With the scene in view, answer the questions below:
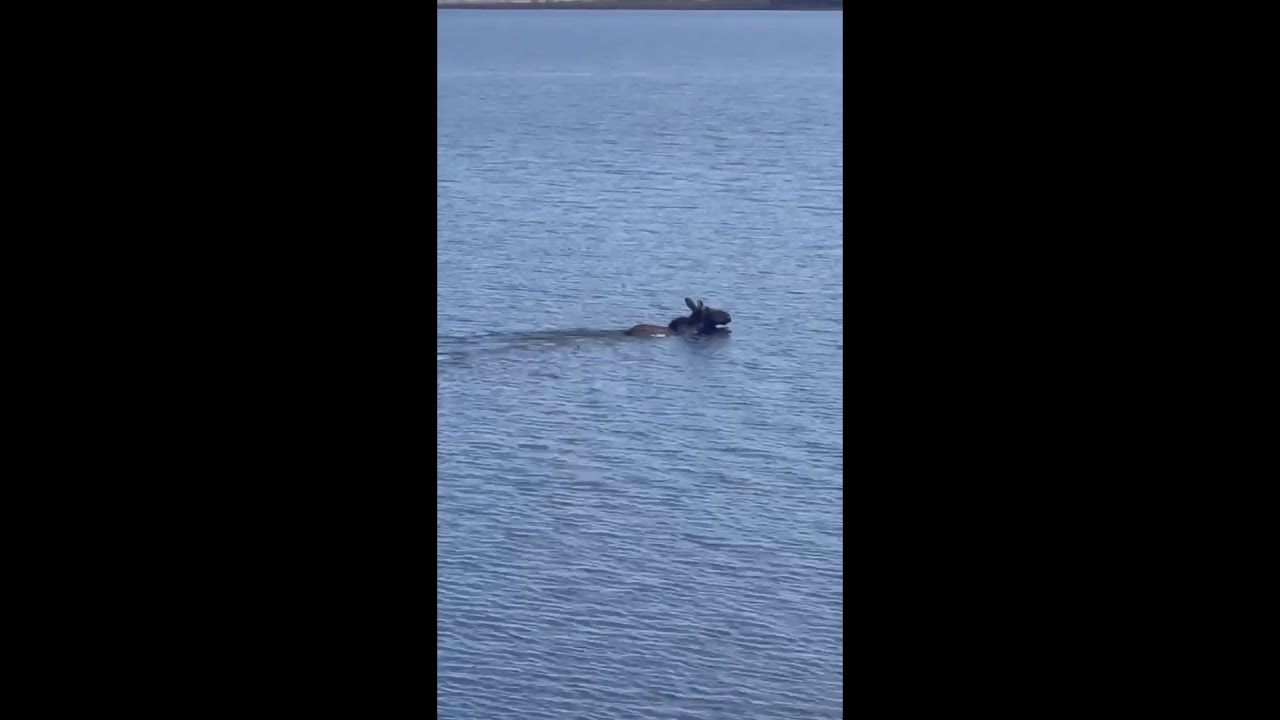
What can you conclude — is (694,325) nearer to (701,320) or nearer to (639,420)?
(701,320)

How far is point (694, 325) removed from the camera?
52.6ft

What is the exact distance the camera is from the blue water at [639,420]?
9.60 m

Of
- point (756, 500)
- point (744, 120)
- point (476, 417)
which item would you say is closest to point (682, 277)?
point (476, 417)

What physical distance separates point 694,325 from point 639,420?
2.22m

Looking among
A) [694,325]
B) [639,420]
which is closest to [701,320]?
[694,325]

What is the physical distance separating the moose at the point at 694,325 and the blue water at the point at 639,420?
5.0 inches

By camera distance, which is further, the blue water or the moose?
the moose

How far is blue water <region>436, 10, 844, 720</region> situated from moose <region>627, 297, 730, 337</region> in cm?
13

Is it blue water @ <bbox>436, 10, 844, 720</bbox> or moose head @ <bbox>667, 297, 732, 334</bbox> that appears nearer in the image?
blue water @ <bbox>436, 10, 844, 720</bbox>

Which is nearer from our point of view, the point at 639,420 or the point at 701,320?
the point at 639,420

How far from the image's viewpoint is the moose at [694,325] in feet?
51.9

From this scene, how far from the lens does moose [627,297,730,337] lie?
15.8 m

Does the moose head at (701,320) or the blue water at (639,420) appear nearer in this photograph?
the blue water at (639,420)
